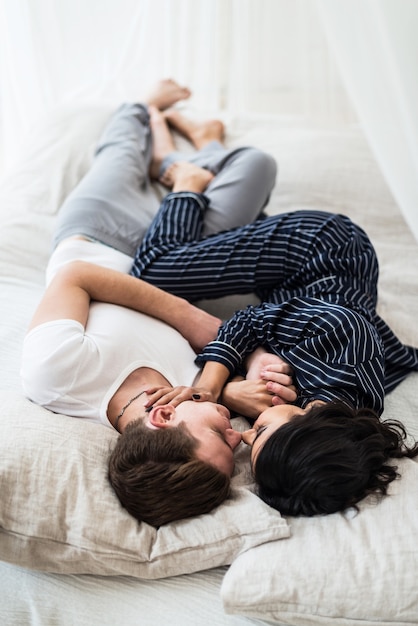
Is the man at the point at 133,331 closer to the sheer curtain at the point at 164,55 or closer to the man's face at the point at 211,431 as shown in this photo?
the man's face at the point at 211,431

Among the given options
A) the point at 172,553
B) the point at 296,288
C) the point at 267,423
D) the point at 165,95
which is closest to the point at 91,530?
the point at 172,553

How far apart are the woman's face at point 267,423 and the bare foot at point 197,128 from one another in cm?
115

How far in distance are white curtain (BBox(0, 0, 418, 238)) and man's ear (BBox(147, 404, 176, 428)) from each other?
137 centimetres

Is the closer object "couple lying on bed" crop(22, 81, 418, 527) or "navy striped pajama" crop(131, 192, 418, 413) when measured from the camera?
"couple lying on bed" crop(22, 81, 418, 527)

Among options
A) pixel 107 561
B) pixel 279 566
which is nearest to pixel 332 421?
pixel 279 566

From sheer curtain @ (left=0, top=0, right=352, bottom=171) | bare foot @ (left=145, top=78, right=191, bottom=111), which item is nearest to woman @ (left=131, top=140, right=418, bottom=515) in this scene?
bare foot @ (left=145, top=78, right=191, bottom=111)

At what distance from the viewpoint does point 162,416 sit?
1.11m

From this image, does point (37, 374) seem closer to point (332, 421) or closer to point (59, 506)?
point (59, 506)

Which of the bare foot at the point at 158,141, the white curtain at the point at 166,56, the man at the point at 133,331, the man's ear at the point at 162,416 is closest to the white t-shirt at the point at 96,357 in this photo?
the man at the point at 133,331

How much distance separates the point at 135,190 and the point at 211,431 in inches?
36.1

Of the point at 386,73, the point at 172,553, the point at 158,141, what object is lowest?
the point at 172,553

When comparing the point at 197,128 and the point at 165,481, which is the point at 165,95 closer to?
the point at 197,128

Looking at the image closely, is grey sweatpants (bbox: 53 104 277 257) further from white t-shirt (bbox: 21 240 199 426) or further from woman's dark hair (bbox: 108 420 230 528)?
woman's dark hair (bbox: 108 420 230 528)

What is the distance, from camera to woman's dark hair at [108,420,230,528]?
38.9 inches
